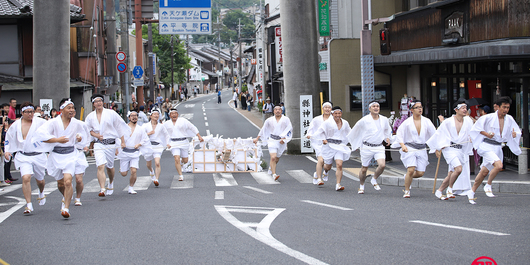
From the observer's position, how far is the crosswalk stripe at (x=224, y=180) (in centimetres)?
1288

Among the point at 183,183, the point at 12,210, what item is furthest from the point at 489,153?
the point at 12,210

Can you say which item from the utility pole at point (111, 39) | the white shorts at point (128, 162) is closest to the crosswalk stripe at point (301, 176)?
the white shorts at point (128, 162)

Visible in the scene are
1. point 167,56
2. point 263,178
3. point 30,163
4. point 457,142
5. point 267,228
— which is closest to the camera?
point 267,228

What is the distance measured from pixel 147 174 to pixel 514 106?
10173mm

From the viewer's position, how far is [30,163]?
9062 millimetres

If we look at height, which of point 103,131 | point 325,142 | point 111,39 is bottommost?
point 325,142

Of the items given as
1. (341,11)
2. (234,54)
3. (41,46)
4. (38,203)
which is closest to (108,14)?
(41,46)

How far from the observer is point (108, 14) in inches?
1088

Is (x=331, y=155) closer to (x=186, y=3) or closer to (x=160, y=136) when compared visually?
(x=160, y=136)

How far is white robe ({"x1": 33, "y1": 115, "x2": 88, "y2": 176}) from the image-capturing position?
8.76m

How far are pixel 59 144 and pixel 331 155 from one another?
5.73 meters

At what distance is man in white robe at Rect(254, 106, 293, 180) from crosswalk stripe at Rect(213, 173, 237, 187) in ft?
3.60

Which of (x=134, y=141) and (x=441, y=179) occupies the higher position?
(x=134, y=141)

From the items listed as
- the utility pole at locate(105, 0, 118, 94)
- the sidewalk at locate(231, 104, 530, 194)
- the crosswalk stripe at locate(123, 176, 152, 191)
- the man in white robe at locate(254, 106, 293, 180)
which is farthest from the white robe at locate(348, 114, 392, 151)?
the utility pole at locate(105, 0, 118, 94)
